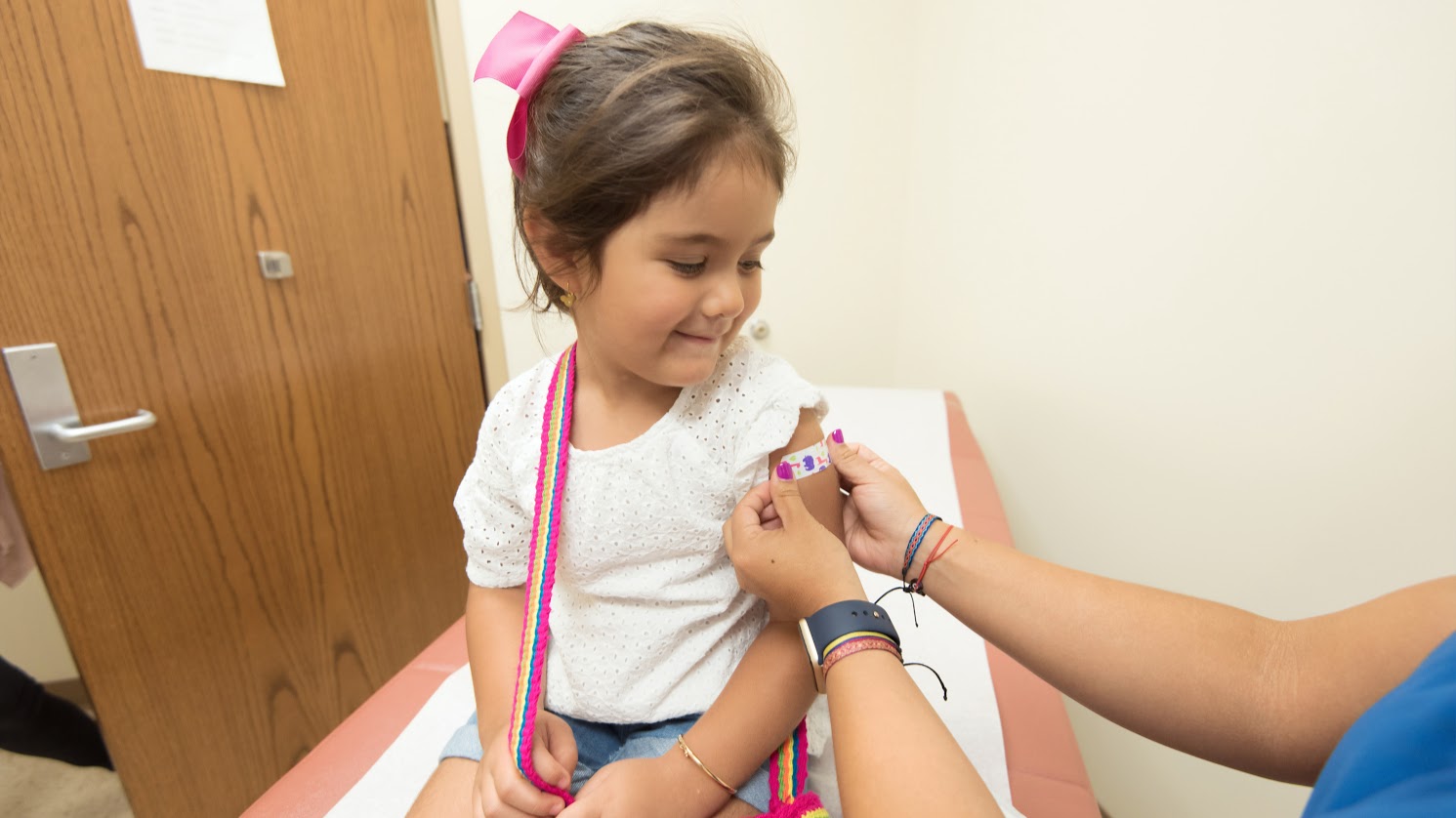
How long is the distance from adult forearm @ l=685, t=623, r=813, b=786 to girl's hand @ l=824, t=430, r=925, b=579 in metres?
0.16

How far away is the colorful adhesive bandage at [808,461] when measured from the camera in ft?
2.21

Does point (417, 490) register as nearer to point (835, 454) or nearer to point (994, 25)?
point (835, 454)

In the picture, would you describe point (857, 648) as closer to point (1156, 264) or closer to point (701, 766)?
point (701, 766)

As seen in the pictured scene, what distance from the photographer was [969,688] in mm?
854

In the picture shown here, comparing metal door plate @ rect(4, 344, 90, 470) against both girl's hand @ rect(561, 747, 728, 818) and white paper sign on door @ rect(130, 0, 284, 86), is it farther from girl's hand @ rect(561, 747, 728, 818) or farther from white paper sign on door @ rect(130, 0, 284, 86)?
girl's hand @ rect(561, 747, 728, 818)

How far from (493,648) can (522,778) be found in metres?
0.22

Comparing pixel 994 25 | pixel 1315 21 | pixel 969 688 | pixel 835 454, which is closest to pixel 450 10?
pixel 994 25

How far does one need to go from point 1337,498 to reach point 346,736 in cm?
153

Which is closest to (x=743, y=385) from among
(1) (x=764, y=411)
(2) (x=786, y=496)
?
(1) (x=764, y=411)

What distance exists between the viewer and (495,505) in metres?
0.75

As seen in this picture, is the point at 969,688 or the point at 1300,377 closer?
the point at 969,688

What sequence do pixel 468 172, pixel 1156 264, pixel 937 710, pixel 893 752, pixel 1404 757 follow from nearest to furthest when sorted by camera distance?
pixel 1404 757 → pixel 893 752 → pixel 937 710 → pixel 1156 264 → pixel 468 172

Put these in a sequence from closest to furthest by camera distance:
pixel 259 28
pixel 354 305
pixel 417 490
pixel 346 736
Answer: pixel 346 736, pixel 259 28, pixel 354 305, pixel 417 490

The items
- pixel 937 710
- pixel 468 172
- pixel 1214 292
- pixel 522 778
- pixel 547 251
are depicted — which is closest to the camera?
pixel 522 778
